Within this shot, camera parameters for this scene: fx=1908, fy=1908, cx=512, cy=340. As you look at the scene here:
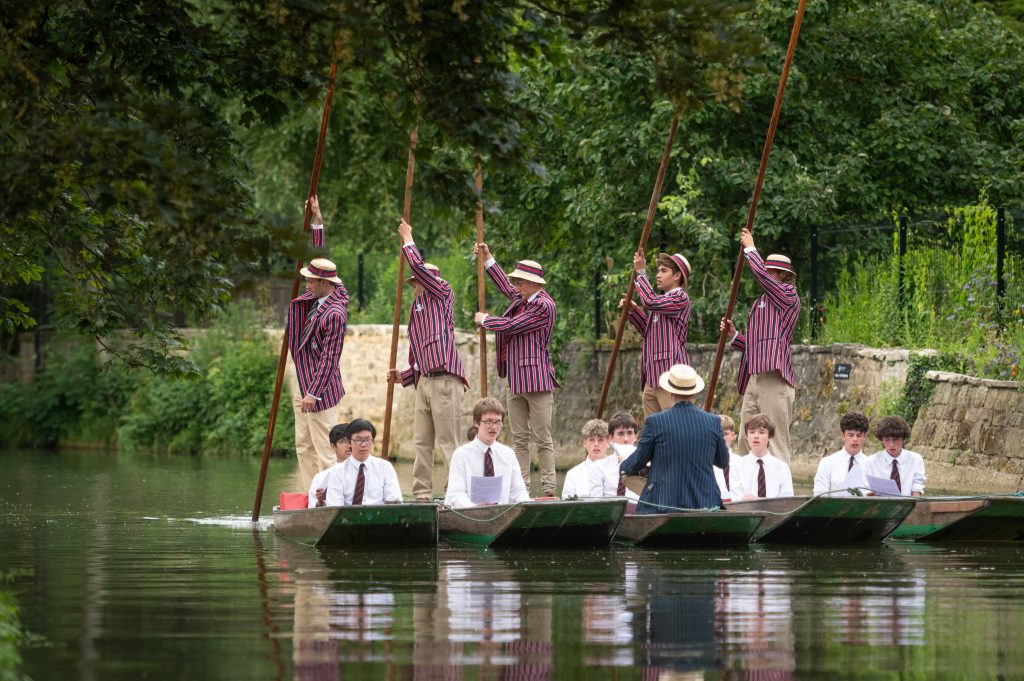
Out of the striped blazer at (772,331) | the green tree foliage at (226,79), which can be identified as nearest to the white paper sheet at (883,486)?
the striped blazer at (772,331)

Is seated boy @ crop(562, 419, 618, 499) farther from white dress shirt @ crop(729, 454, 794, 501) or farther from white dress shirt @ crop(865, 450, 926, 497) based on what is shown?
white dress shirt @ crop(865, 450, 926, 497)

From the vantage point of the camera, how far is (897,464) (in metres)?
13.2

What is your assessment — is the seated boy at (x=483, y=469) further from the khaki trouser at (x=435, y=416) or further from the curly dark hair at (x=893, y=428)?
the curly dark hair at (x=893, y=428)

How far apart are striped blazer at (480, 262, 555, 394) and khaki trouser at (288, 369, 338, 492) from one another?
1.34 meters

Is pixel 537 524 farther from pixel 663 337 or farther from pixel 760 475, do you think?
pixel 663 337

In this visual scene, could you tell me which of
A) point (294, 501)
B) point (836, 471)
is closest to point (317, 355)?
point (294, 501)

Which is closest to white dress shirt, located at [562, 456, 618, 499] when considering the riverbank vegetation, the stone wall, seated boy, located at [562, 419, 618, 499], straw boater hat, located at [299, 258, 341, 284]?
seated boy, located at [562, 419, 618, 499]

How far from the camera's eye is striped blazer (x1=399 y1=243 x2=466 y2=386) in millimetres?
13969

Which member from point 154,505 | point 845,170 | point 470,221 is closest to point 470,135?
point 470,221

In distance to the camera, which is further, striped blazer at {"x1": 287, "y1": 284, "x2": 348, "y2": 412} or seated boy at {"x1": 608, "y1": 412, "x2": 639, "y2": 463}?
striped blazer at {"x1": 287, "y1": 284, "x2": 348, "y2": 412}

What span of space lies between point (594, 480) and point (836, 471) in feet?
5.58

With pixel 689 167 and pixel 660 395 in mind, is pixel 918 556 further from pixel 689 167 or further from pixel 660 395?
pixel 689 167

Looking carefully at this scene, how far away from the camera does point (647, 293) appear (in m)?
14.3

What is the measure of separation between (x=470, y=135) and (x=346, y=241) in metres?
23.2
